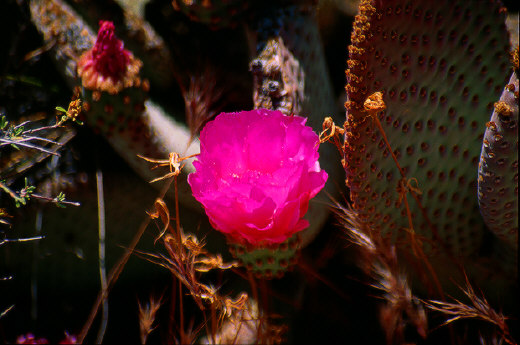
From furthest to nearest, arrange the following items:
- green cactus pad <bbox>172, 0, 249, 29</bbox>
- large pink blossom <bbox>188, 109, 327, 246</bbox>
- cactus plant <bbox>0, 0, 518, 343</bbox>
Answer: green cactus pad <bbox>172, 0, 249, 29</bbox> < cactus plant <bbox>0, 0, 518, 343</bbox> < large pink blossom <bbox>188, 109, 327, 246</bbox>

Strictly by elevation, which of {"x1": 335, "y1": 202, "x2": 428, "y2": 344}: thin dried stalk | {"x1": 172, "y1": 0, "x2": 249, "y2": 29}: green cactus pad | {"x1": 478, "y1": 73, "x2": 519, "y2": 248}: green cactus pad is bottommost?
{"x1": 335, "y1": 202, "x2": 428, "y2": 344}: thin dried stalk

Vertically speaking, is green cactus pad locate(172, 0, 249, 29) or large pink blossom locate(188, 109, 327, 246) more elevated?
green cactus pad locate(172, 0, 249, 29)

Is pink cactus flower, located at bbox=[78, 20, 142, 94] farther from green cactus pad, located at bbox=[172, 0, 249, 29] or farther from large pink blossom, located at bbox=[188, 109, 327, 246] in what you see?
large pink blossom, located at bbox=[188, 109, 327, 246]

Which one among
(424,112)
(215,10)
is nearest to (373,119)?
(424,112)

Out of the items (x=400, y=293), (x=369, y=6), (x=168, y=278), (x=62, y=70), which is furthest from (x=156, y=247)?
(x=369, y=6)

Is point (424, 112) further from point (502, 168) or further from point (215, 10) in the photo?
point (215, 10)

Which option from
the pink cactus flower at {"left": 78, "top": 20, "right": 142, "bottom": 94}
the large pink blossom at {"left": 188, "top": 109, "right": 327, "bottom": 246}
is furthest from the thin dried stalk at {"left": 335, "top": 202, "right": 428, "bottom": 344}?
the pink cactus flower at {"left": 78, "top": 20, "right": 142, "bottom": 94}
